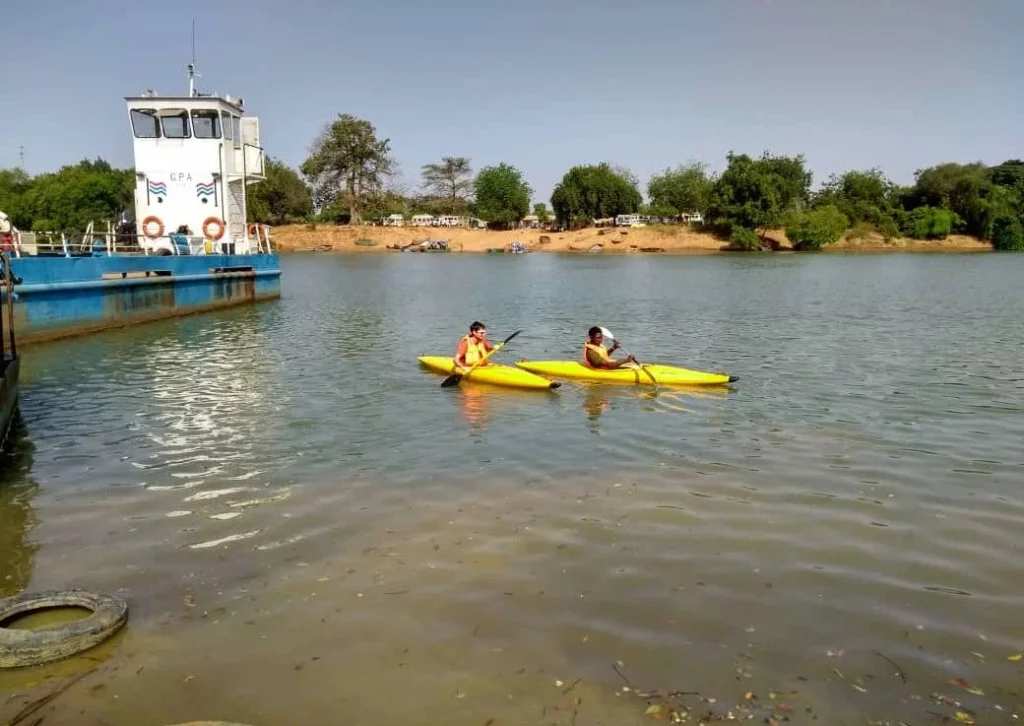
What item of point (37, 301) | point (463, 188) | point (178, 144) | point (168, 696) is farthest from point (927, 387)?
point (463, 188)

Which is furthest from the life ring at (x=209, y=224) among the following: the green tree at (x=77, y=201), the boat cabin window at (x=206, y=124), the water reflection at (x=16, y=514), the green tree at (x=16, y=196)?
the green tree at (x=16, y=196)

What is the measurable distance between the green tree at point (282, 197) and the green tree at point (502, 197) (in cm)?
2226

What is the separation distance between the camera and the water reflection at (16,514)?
6164mm

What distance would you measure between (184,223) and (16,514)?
71.3 feet

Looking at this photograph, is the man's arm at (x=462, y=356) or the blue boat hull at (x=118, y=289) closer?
the man's arm at (x=462, y=356)

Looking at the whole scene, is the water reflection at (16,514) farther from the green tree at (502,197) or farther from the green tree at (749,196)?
the green tree at (502,197)

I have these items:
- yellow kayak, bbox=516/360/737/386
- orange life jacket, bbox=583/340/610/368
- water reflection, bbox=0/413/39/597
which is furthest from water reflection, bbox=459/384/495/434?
water reflection, bbox=0/413/39/597

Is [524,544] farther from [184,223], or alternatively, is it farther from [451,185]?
[451,185]

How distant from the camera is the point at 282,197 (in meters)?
98.1

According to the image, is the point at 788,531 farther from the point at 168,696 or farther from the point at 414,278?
the point at 414,278

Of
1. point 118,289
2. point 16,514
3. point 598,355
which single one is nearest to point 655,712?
point 16,514

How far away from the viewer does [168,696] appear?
457cm

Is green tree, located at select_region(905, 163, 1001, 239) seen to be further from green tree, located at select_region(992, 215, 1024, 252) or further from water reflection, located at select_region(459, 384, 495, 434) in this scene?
water reflection, located at select_region(459, 384, 495, 434)

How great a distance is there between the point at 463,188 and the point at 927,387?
10606cm
